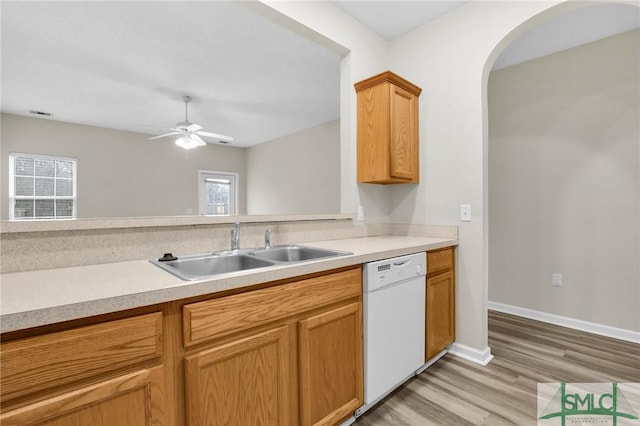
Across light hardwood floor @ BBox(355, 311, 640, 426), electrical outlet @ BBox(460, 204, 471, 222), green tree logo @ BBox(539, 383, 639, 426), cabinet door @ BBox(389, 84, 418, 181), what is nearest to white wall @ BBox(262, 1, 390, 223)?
cabinet door @ BBox(389, 84, 418, 181)

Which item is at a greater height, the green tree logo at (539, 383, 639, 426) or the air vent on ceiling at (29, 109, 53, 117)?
the air vent on ceiling at (29, 109, 53, 117)

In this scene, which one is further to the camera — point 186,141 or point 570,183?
point 186,141

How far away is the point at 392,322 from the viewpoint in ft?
5.35

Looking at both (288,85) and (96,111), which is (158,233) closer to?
(288,85)

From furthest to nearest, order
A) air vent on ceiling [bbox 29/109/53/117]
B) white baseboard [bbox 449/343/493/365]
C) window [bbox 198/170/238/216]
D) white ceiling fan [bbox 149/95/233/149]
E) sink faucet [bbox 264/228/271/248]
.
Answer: window [bbox 198/170/238/216] → air vent on ceiling [bbox 29/109/53/117] → white ceiling fan [bbox 149/95/233/149] → white baseboard [bbox 449/343/493/365] → sink faucet [bbox 264/228/271/248]

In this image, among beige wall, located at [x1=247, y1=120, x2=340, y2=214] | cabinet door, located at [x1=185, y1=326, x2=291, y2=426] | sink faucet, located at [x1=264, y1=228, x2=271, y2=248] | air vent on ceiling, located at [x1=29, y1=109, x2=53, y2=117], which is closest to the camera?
cabinet door, located at [x1=185, y1=326, x2=291, y2=426]

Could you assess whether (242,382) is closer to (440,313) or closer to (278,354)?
(278,354)

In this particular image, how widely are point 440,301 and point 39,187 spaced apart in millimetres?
5865

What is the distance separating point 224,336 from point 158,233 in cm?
70

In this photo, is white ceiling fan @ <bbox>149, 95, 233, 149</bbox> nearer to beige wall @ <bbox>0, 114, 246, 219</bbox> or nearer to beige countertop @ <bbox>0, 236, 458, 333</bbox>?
beige wall @ <bbox>0, 114, 246, 219</bbox>

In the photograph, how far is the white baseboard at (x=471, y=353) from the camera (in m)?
2.07

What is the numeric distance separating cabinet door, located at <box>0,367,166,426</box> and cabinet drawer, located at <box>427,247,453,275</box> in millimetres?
1619

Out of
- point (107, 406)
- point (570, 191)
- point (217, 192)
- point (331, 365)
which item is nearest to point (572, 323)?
point (570, 191)

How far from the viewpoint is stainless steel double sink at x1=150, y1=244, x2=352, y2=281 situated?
4.56 feet
